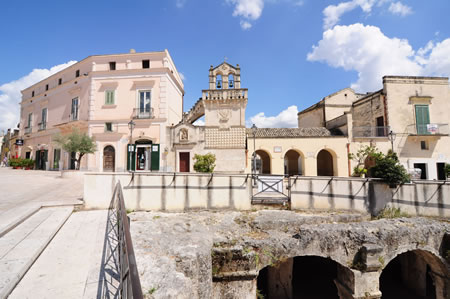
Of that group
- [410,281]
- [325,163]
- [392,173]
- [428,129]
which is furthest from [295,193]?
[428,129]

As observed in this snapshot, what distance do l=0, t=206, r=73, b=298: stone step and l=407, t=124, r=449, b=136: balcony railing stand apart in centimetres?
2535

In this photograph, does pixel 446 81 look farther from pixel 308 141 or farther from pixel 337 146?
pixel 308 141

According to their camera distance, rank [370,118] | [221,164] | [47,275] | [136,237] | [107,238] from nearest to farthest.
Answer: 1. [47,275]
2. [107,238]
3. [136,237]
4. [221,164]
5. [370,118]

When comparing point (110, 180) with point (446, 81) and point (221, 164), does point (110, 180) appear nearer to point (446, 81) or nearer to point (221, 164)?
point (221, 164)

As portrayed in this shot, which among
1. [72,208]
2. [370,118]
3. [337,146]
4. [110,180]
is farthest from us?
[370,118]

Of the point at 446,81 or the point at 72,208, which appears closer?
the point at 72,208

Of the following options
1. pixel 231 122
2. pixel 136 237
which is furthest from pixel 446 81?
pixel 136 237

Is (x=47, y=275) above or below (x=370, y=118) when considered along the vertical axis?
below

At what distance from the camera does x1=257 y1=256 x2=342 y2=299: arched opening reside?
9.56 meters

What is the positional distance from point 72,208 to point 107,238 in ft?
11.4

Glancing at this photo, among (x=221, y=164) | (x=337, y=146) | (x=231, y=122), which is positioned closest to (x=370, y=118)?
(x=337, y=146)

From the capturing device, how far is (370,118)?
20.3 metres

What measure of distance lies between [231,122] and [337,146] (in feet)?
32.8

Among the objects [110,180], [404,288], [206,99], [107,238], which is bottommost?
[404,288]
